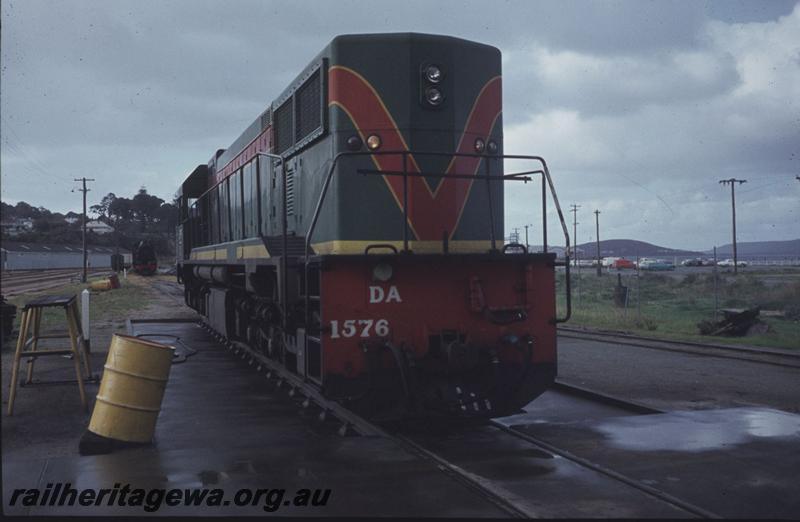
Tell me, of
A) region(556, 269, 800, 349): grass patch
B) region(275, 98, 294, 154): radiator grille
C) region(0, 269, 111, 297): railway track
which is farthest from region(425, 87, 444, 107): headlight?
region(0, 269, 111, 297): railway track

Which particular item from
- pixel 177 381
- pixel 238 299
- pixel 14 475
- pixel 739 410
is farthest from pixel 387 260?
pixel 238 299

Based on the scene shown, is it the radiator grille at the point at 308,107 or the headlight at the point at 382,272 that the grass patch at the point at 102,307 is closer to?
the radiator grille at the point at 308,107

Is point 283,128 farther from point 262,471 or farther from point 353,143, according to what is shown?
point 262,471

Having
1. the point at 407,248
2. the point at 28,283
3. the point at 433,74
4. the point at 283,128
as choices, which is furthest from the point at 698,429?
the point at 28,283

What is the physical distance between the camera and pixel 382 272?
259 inches

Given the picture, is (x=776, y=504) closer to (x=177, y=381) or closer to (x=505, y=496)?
(x=505, y=496)

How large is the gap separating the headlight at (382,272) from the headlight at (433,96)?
6.55 feet

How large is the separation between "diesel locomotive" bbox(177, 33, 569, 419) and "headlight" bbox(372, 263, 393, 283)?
0.04ft

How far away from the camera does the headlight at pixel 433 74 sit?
7551 mm

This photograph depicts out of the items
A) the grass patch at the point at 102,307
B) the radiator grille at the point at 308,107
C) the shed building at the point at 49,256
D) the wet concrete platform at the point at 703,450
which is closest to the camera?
the wet concrete platform at the point at 703,450

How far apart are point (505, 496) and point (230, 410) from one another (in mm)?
4284

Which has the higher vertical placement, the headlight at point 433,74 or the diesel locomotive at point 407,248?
the headlight at point 433,74

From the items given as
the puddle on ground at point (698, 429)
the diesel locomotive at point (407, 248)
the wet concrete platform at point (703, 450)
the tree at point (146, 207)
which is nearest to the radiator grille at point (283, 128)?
the diesel locomotive at point (407, 248)

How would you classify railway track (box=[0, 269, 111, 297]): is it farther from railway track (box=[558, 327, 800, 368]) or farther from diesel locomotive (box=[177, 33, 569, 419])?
diesel locomotive (box=[177, 33, 569, 419])
